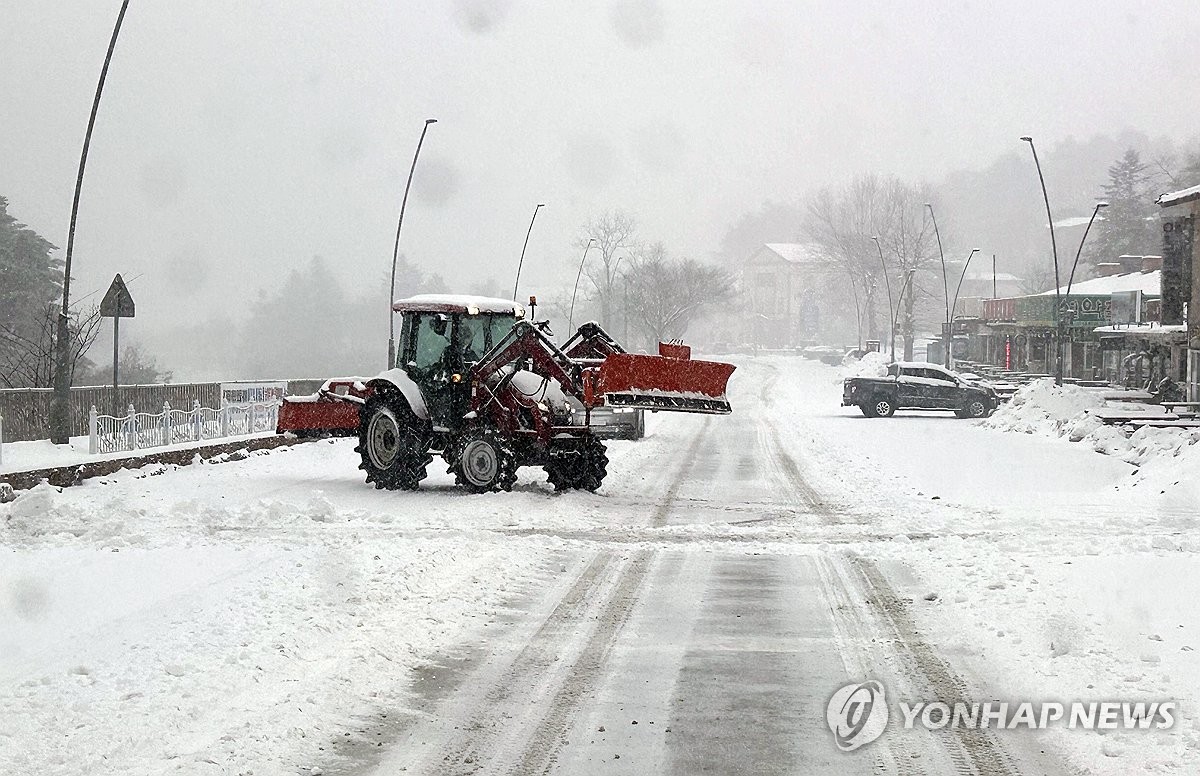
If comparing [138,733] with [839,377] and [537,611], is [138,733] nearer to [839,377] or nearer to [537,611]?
[537,611]

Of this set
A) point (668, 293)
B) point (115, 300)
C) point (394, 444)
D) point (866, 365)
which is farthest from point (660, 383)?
point (668, 293)

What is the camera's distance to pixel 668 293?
3425 inches

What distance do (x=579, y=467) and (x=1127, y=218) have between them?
96.8 meters

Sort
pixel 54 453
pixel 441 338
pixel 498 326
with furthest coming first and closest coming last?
1. pixel 54 453
2. pixel 498 326
3. pixel 441 338

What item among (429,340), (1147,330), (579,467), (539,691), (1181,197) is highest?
(1181,197)

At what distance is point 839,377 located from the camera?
71.4 m

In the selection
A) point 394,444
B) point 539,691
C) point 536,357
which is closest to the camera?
point 539,691

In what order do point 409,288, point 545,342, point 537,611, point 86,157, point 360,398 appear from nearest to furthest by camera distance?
point 537,611 < point 545,342 < point 360,398 < point 86,157 < point 409,288

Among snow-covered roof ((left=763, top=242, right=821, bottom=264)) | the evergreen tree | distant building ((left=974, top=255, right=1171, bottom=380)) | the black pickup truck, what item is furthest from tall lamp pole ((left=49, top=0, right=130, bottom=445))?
snow-covered roof ((left=763, top=242, right=821, bottom=264))

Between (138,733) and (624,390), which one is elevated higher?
(624,390)

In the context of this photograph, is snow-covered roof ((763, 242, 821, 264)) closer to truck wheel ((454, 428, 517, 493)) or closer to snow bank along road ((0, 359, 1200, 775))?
truck wheel ((454, 428, 517, 493))

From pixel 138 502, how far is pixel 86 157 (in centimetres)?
1128

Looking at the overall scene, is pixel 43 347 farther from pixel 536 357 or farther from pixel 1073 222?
pixel 1073 222

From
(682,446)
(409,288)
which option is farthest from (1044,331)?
(409,288)
